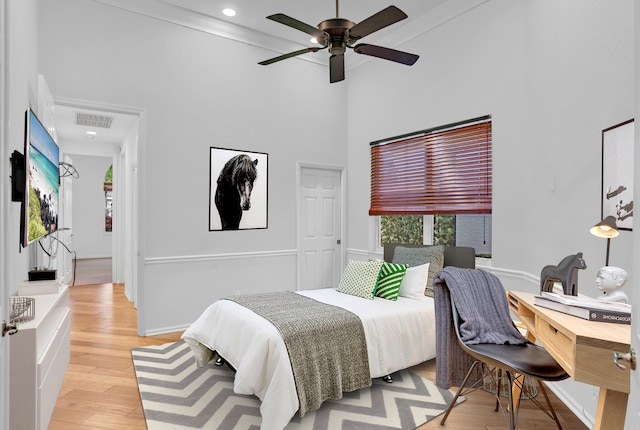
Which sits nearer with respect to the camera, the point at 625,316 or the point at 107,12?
the point at 625,316

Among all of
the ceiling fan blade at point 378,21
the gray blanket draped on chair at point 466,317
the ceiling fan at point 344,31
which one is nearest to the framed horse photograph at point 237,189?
the ceiling fan at point 344,31

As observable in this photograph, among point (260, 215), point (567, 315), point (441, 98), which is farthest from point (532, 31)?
point (260, 215)

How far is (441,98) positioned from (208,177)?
2.63 meters

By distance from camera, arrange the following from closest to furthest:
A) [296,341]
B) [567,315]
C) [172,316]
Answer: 1. [567,315]
2. [296,341]
3. [172,316]

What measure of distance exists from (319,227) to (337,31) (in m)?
3.03

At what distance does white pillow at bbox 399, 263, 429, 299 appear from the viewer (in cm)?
327

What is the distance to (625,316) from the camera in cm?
140

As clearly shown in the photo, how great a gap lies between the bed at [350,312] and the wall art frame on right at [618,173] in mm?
1403

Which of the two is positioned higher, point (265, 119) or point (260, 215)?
point (265, 119)

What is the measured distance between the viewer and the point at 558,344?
4.98ft

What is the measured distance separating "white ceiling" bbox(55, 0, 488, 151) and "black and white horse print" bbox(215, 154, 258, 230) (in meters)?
1.21

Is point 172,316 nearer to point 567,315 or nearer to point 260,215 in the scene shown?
point 260,215

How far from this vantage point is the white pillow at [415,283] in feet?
10.7

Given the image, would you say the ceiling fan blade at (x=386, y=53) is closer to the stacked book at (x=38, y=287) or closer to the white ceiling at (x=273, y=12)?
the white ceiling at (x=273, y=12)
